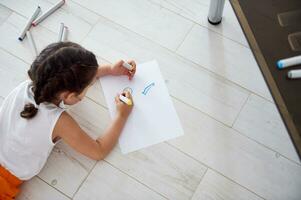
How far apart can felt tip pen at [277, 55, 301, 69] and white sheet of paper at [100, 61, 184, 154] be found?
490 millimetres

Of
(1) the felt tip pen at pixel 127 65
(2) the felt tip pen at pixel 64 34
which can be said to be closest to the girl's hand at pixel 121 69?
(1) the felt tip pen at pixel 127 65

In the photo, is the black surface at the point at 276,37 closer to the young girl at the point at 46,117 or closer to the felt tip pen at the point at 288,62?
the felt tip pen at the point at 288,62

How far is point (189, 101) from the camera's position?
1258mm

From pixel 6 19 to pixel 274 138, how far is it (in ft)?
3.63

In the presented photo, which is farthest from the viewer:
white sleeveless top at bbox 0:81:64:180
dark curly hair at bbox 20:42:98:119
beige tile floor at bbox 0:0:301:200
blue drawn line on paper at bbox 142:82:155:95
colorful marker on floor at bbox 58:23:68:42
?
colorful marker on floor at bbox 58:23:68:42

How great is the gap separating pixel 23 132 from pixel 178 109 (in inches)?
20.3

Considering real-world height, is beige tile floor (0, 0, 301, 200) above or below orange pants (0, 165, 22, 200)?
above

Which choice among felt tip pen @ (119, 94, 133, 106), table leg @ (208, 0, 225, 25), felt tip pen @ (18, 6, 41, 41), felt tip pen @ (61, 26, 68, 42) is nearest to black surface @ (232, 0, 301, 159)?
table leg @ (208, 0, 225, 25)

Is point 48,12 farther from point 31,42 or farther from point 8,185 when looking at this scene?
point 8,185

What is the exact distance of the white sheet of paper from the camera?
1.20 metres

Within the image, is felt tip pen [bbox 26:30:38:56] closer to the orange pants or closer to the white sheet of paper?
the white sheet of paper

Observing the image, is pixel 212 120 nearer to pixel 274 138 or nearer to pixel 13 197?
pixel 274 138

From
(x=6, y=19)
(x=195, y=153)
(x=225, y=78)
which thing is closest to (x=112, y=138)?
(x=195, y=153)

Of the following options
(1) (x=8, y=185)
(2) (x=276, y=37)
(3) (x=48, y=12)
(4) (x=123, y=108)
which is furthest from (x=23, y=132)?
(2) (x=276, y=37)
